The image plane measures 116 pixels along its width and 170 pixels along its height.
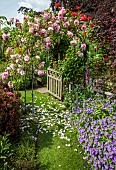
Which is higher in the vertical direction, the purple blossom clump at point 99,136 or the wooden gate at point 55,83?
the wooden gate at point 55,83

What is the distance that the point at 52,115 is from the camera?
6086mm

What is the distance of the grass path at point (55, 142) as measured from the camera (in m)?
4.12

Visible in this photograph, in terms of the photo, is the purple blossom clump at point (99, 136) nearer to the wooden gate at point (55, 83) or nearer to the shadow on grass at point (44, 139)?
the shadow on grass at point (44, 139)

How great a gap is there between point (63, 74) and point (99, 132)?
3.04m

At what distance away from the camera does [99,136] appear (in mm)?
3727

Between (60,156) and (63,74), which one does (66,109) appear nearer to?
(63,74)

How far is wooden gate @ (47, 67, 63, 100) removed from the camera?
280 inches

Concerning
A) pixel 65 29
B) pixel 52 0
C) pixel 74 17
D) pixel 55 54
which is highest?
pixel 52 0

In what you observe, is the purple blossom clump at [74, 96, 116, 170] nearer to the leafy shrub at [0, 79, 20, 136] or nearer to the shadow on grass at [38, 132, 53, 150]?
the shadow on grass at [38, 132, 53, 150]

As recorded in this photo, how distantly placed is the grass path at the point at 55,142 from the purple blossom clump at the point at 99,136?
313 mm

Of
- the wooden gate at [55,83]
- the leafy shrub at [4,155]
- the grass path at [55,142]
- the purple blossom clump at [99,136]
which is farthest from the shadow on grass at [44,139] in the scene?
the wooden gate at [55,83]

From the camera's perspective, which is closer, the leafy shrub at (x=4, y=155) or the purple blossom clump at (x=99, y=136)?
the purple blossom clump at (x=99, y=136)

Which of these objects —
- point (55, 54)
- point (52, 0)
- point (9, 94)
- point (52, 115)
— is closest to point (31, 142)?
point (9, 94)

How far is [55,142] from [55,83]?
2954 millimetres
